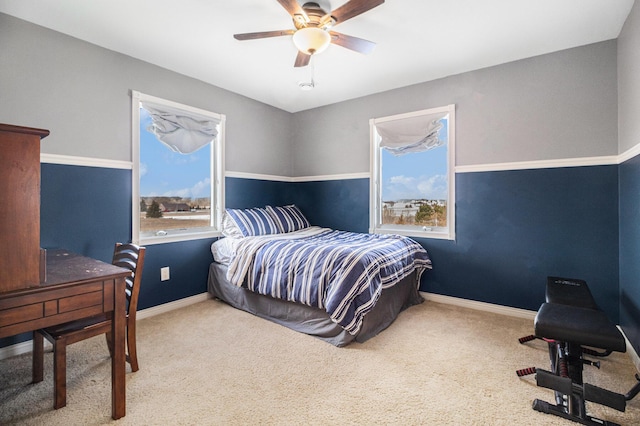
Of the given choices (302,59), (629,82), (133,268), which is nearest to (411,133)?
(302,59)

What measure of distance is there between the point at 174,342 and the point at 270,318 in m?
0.81

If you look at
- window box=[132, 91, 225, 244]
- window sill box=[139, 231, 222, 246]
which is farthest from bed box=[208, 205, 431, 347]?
window box=[132, 91, 225, 244]

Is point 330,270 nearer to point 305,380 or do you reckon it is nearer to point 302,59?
point 305,380

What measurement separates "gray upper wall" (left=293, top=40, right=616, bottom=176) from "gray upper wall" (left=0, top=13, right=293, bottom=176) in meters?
2.47

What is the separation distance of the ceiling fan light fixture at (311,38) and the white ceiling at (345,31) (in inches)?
8.5

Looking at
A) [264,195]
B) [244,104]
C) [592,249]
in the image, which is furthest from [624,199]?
[244,104]

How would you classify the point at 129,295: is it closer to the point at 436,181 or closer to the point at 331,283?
the point at 331,283

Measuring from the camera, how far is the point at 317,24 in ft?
6.89

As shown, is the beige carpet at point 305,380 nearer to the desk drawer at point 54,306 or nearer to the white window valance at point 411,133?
the desk drawer at point 54,306

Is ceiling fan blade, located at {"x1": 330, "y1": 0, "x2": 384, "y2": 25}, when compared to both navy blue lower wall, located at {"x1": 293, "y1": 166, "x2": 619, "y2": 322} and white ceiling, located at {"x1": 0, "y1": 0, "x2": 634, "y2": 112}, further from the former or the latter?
navy blue lower wall, located at {"x1": 293, "y1": 166, "x2": 619, "y2": 322}

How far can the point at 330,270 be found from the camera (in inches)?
93.0

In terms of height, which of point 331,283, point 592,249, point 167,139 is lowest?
point 331,283

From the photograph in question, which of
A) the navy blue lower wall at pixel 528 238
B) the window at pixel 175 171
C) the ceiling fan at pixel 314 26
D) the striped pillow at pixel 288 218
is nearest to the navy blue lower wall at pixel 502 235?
the navy blue lower wall at pixel 528 238

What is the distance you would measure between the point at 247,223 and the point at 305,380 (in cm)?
195
